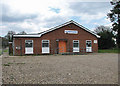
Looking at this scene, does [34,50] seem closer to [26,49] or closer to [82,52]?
[26,49]

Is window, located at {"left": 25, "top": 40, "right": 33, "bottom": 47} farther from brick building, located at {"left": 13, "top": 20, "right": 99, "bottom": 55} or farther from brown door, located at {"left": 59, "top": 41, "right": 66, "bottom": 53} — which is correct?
brown door, located at {"left": 59, "top": 41, "right": 66, "bottom": 53}

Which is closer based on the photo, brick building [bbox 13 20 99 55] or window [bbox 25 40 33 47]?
brick building [bbox 13 20 99 55]

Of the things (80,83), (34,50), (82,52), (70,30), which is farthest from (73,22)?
(80,83)

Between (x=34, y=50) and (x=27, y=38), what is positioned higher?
(x=27, y=38)

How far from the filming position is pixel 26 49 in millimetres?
18172

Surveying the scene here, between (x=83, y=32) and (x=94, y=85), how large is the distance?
16.7 metres

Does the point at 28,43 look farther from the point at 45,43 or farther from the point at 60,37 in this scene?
the point at 60,37

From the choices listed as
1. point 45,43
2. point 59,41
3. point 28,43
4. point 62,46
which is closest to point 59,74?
point 28,43

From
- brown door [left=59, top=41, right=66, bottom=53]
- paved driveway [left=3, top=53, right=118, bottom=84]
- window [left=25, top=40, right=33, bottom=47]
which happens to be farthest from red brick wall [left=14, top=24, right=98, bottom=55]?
paved driveway [left=3, top=53, right=118, bottom=84]

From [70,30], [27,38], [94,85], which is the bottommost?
[94,85]

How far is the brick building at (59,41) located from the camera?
59.1ft

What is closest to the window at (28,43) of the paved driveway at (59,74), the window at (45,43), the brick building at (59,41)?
the brick building at (59,41)

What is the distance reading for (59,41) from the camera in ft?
64.5

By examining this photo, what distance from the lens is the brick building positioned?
18.0 m
